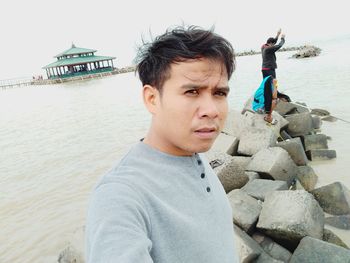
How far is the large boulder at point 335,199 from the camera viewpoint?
368cm

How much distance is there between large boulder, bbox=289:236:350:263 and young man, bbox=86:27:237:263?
1488 mm

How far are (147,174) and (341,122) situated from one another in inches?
345

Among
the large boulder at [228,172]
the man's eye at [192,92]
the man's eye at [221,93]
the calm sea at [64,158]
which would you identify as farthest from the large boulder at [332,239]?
the man's eye at [192,92]

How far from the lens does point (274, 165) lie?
4359 millimetres

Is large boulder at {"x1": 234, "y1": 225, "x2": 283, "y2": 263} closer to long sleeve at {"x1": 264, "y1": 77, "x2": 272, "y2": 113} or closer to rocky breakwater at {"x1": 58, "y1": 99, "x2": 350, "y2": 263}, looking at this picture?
rocky breakwater at {"x1": 58, "y1": 99, "x2": 350, "y2": 263}

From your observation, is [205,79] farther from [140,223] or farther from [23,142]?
[23,142]

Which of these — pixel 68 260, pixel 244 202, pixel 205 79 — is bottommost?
pixel 68 260

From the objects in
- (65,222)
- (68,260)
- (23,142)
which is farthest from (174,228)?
(23,142)

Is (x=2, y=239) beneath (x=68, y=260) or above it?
beneath

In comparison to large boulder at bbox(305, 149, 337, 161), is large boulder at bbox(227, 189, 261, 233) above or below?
above

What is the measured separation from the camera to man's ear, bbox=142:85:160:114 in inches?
50.4

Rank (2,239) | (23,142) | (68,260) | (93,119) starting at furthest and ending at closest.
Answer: (93,119) → (23,142) → (2,239) → (68,260)

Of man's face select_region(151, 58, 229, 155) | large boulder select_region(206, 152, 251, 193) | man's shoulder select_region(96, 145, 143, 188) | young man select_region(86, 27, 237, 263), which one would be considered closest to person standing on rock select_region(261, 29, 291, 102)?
large boulder select_region(206, 152, 251, 193)

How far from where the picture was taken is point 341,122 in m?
8.38
